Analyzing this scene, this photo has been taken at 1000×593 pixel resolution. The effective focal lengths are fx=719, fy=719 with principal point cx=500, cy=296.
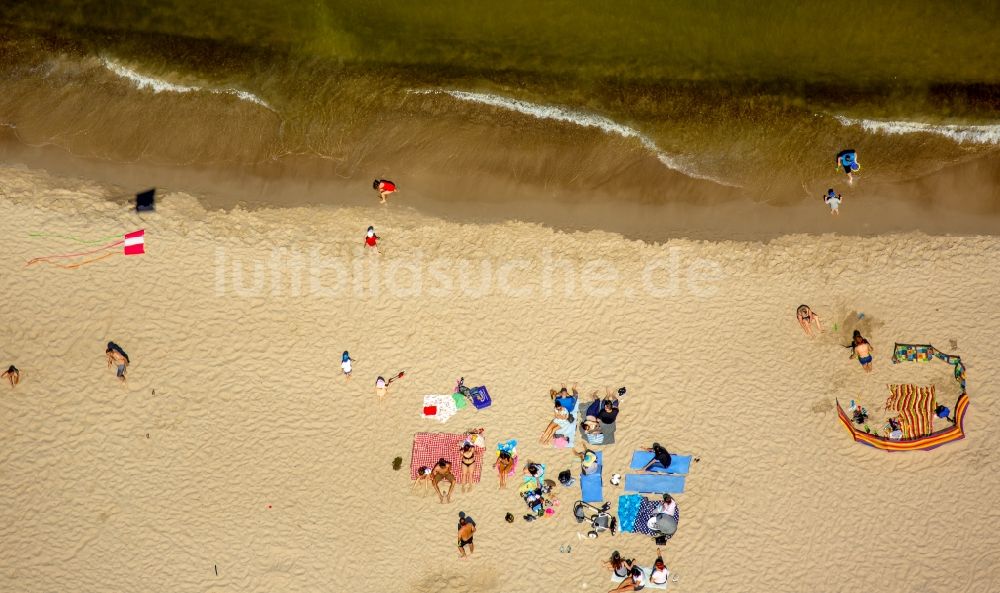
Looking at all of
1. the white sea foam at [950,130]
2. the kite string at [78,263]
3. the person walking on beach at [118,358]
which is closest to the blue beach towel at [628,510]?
the white sea foam at [950,130]

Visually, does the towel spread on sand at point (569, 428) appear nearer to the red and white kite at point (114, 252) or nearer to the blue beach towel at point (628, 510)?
the blue beach towel at point (628, 510)

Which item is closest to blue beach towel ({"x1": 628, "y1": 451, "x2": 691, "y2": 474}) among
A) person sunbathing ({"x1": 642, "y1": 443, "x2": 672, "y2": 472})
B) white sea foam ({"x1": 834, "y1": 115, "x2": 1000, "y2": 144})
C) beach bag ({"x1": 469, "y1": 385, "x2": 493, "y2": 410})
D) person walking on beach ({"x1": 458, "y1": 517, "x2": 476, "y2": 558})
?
person sunbathing ({"x1": 642, "y1": 443, "x2": 672, "y2": 472})

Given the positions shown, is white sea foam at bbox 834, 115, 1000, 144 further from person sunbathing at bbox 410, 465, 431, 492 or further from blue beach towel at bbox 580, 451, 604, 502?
person sunbathing at bbox 410, 465, 431, 492

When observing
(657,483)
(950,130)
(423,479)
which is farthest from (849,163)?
(423,479)

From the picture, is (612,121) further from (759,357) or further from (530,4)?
(759,357)

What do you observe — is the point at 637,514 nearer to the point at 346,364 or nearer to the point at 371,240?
the point at 346,364

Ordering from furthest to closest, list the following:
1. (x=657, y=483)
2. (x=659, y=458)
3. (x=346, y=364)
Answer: (x=657, y=483) < (x=346, y=364) < (x=659, y=458)

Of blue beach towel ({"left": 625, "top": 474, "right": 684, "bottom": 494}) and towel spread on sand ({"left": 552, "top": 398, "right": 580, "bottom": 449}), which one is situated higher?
towel spread on sand ({"left": 552, "top": 398, "right": 580, "bottom": 449})
